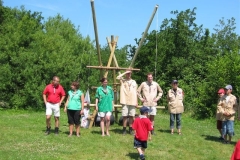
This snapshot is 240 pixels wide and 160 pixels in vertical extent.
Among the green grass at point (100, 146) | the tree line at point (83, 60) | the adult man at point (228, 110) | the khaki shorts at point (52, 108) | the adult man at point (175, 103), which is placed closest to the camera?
the green grass at point (100, 146)

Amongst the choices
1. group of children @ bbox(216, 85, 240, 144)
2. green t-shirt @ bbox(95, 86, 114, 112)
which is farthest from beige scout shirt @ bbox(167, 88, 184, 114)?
green t-shirt @ bbox(95, 86, 114, 112)

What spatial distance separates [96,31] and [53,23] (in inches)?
947

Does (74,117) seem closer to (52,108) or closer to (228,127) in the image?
(52,108)

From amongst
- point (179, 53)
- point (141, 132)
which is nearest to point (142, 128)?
point (141, 132)

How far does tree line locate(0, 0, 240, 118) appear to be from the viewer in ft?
65.3

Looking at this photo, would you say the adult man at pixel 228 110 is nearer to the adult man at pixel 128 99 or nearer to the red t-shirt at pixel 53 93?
the adult man at pixel 128 99

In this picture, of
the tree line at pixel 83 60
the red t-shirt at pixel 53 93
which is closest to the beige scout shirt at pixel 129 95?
the red t-shirt at pixel 53 93

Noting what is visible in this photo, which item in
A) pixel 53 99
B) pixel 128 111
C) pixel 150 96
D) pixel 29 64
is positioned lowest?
pixel 128 111

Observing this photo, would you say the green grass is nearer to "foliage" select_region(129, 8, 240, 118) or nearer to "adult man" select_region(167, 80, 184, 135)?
"adult man" select_region(167, 80, 184, 135)

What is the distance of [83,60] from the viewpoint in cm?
3003

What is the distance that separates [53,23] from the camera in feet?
119

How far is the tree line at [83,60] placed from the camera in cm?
1991

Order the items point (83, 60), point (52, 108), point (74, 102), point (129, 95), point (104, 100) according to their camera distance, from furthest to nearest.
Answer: point (83, 60), point (129, 95), point (104, 100), point (52, 108), point (74, 102)

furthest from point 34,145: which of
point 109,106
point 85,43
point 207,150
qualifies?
point 85,43
